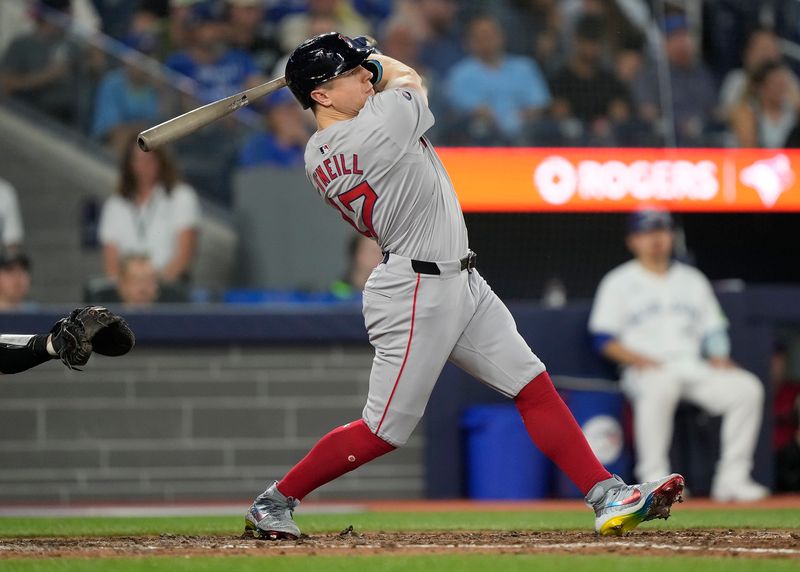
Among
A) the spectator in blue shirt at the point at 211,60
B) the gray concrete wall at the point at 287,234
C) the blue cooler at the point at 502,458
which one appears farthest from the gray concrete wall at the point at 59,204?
the blue cooler at the point at 502,458

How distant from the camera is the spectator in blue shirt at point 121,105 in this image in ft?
31.3

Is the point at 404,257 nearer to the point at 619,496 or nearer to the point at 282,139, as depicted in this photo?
the point at 619,496

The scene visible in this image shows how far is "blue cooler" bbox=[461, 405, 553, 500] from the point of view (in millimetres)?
7785

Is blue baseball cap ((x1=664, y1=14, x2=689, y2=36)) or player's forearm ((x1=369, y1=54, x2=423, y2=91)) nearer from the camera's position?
player's forearm ((x1=369, y1=54, x2=423, y2=91))

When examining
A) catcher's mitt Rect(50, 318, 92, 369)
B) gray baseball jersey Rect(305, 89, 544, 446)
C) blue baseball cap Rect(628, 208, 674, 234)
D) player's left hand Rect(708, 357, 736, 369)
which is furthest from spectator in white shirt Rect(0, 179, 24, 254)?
gray baseball jersey Rect(305, 89, 544, 446)

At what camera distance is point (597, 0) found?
11.4 m

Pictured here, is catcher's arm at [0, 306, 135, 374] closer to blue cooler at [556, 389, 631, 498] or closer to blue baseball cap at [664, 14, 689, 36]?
blue cooler at [556, 389, 631, 498]

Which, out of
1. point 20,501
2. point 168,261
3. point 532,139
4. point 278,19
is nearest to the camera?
point 20,501

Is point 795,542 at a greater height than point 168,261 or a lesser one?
lesser

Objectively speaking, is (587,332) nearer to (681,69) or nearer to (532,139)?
(532,139)

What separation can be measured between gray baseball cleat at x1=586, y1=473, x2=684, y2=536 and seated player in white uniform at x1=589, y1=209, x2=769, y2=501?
327 cm

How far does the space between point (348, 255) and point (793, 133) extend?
407cm

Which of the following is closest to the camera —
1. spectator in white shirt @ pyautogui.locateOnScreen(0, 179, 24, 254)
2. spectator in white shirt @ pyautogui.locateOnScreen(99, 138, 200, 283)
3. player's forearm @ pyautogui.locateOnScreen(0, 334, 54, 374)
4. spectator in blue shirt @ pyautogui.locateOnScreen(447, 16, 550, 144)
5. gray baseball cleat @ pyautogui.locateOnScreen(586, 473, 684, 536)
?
gray baseball cleat @ pyautogui.locateOnScreen(586, 473, 684, 536)

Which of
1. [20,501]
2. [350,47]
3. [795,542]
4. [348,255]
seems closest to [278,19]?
[348,255]
